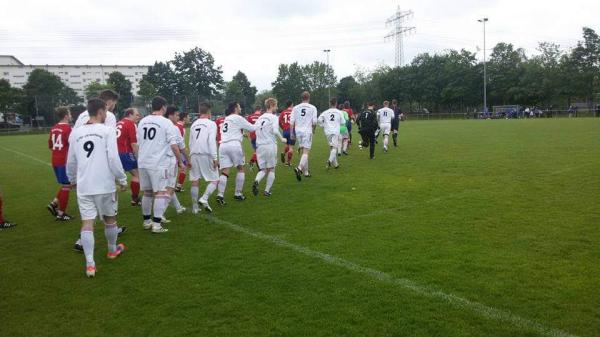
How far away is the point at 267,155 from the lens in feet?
31.6

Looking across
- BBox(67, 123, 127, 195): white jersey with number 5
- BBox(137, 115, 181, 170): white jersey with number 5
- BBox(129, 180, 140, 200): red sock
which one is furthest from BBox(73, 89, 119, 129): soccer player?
BBox(129, 180, 140, 200): red sock

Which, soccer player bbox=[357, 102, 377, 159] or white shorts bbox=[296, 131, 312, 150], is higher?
soccer player bbox=[357, 102, 377, 159]

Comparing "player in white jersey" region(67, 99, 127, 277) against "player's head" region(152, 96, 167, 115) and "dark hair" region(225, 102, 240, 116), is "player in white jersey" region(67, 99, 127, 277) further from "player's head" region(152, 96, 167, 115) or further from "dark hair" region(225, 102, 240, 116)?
"dark hair" region(225, 102, 240, 116)

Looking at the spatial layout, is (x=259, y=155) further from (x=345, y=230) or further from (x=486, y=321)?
(x=486, y=321)

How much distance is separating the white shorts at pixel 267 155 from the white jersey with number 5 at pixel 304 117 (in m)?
2.34

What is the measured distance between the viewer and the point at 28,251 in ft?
21.8

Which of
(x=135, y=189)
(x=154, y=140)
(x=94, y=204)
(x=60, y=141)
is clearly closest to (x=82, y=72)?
(x=135, y=189)

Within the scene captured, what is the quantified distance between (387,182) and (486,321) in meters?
7.03

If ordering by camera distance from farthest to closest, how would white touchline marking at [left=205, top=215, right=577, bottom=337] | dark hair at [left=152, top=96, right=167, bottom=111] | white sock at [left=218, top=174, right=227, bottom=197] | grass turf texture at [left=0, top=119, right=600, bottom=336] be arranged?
1. white sock at [left=218, top=174, right=227, bottom=197]
2. dark hair at [left=152, top=96, right=167, bottom=111]
3. grass turf texture at [left=0, top=119, right=600, bottom=336]
4. white touchline marking at [left=205, top=215, right=577, bottom=337]

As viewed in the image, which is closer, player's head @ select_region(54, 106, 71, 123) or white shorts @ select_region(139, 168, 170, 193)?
white shorts @ select_region(139, 168, 170, 193)

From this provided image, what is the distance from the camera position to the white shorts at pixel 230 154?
895 centimetres

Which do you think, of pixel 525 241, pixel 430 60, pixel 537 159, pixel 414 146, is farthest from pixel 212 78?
pixel 525 241

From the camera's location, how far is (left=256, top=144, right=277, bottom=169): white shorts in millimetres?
9622

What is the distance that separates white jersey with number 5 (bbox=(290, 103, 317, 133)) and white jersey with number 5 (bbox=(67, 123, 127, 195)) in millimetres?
6792
